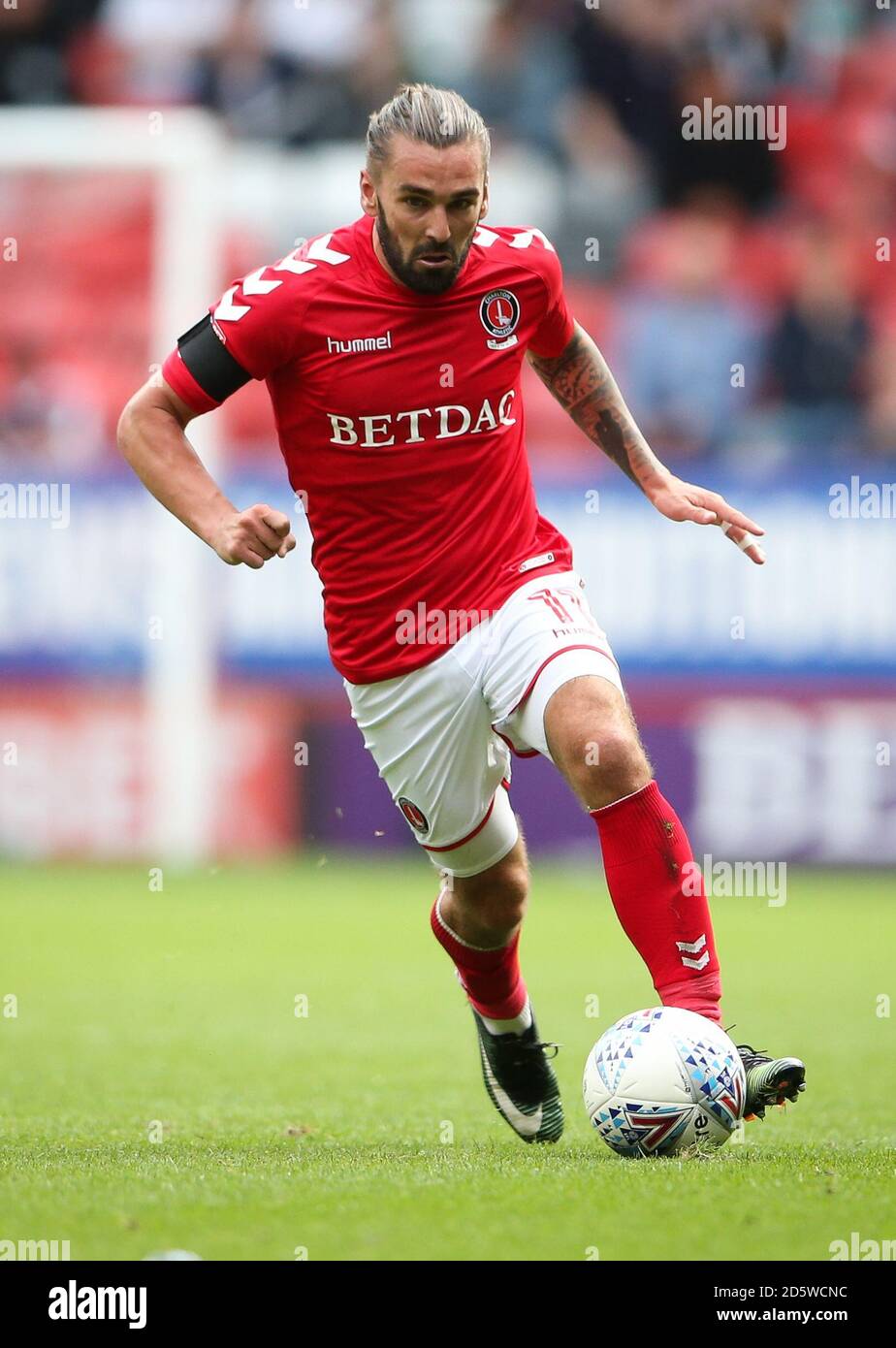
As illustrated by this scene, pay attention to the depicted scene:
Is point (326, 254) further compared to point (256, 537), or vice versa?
point (326, 254)

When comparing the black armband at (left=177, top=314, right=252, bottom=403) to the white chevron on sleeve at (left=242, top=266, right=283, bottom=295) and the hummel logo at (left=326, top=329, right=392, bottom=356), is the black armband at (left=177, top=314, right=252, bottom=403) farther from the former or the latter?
the hummel logo at (left=326, top=329, right=392, bottom=356)

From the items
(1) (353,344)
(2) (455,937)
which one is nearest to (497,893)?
(2) (455,937)

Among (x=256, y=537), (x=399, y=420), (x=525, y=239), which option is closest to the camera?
(x=256, y=537)

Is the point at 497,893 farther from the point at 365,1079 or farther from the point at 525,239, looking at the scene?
the point at 525,239

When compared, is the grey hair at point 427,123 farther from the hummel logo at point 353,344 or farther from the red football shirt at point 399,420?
the hummel logo at point 353,344

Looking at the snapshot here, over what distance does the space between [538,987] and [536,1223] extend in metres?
4.98

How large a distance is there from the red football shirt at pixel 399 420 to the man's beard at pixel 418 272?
69mm

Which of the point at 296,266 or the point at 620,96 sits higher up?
the point at 620,96

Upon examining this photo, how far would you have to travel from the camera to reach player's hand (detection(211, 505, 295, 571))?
4.74 meters

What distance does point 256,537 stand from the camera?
188 inches


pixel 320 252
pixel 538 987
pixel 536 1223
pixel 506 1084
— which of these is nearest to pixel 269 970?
pixel 538 987

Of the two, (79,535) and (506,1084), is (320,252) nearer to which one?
(506,1084)

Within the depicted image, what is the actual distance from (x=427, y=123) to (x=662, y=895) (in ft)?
6.58
